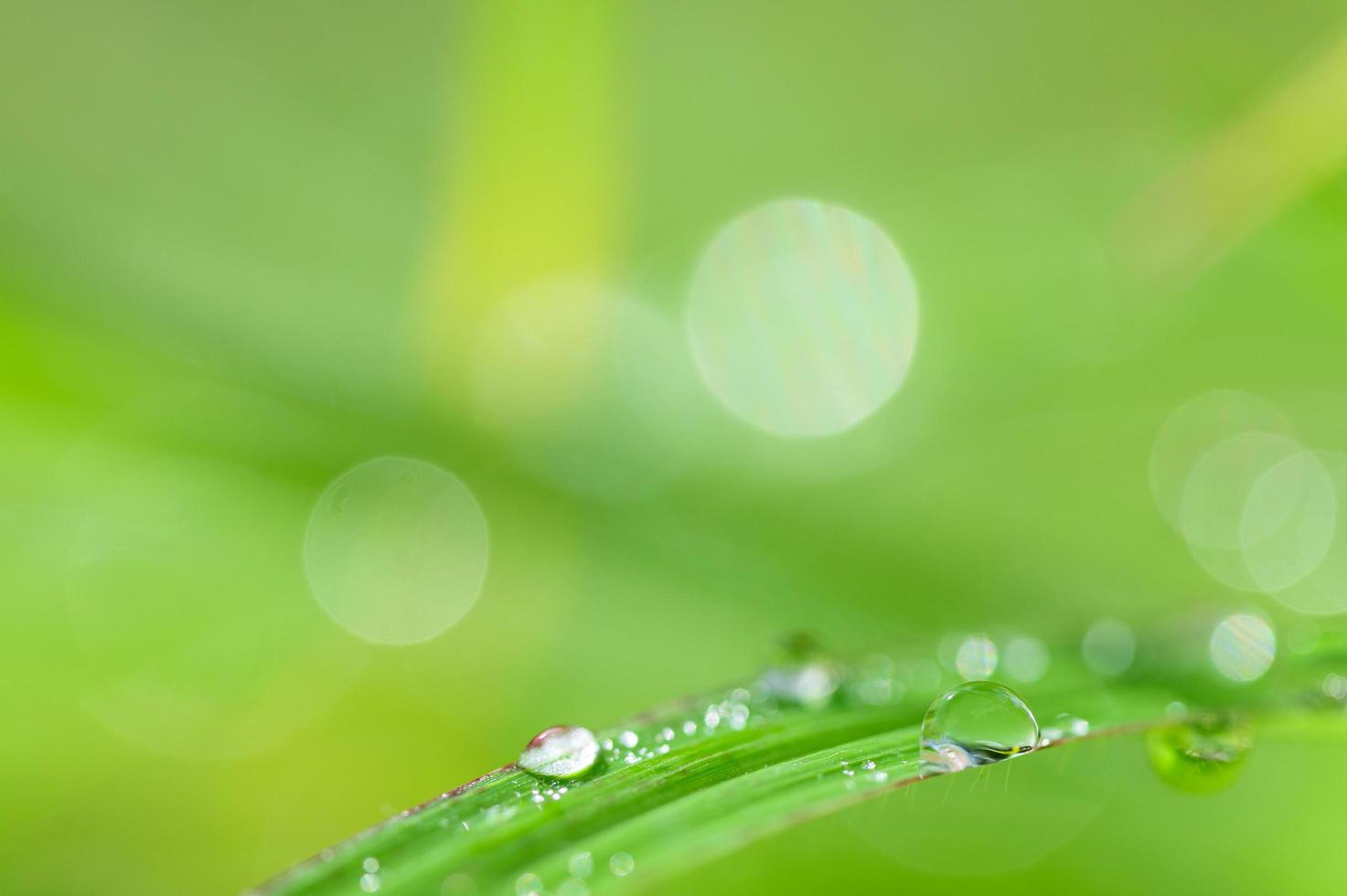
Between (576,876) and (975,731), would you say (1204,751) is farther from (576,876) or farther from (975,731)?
(576,876)

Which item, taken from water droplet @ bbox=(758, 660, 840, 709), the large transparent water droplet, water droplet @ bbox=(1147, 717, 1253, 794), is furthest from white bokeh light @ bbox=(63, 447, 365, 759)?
water droplet @ bbox=(1147, 717, 1253, 794)

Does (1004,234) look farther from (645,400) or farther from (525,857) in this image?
(525,857)

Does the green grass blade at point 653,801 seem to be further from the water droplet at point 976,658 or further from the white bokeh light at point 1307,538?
the white bokeh light at point 1307,538

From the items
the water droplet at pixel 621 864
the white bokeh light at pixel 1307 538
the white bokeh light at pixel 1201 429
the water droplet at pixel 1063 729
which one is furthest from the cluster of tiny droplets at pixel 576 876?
the white bokeh light at pixel 1201 429

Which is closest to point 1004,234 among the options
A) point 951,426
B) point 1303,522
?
point 951,426

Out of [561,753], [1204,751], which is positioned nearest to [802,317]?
[1204,751]
